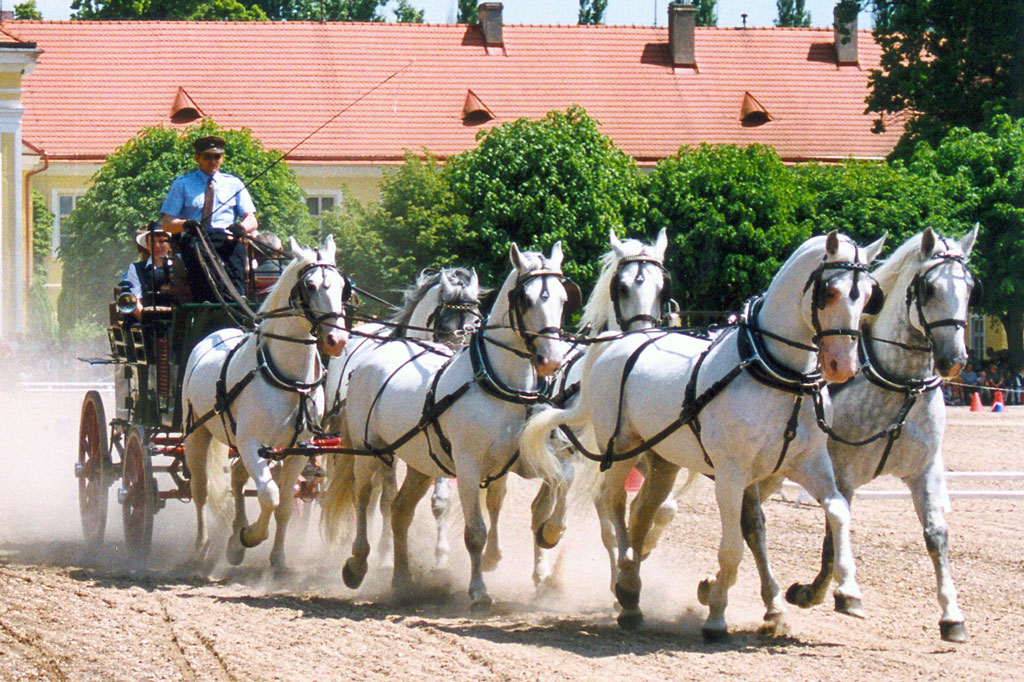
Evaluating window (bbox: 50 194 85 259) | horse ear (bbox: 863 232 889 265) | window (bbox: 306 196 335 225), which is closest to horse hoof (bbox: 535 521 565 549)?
horse ear (bbox: 863 232 889 265)

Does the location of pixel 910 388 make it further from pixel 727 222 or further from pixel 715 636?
pixel 727 222

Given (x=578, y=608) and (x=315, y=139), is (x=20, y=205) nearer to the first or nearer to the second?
(x=315, y=139)

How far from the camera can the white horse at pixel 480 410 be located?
28.6ft

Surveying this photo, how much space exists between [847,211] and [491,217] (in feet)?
24.9

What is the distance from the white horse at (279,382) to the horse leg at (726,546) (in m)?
2.64

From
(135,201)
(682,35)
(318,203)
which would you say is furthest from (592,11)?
(135,201)

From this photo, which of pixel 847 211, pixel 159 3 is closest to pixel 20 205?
pixel 159 3

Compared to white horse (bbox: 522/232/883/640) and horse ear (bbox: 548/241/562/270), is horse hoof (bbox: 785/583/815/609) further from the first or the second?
horse ear (bbox: 548/241/562/270)

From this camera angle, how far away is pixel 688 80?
46.3 metres

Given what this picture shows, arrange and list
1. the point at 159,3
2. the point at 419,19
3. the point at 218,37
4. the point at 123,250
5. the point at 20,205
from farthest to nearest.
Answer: the point at 419,19, the point at 159,3, the point at 218,37, the point at 20,205, the point at 123,250

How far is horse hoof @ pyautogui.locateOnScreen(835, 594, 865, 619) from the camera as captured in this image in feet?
24.3

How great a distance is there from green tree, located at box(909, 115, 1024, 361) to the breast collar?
85.3ft

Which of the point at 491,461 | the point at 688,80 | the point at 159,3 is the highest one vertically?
the point at 159,3

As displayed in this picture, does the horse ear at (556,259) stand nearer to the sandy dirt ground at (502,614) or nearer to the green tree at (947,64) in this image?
the sandy dirt ground at (502,614)
